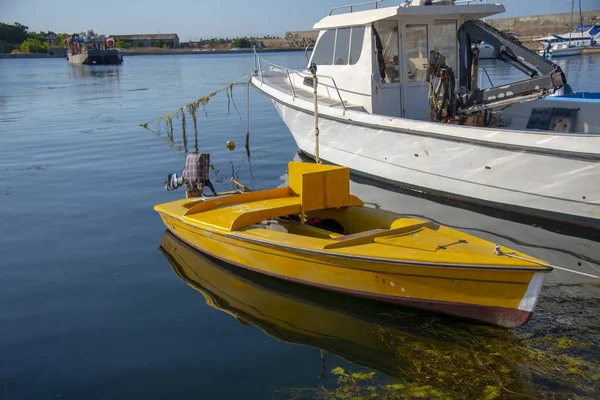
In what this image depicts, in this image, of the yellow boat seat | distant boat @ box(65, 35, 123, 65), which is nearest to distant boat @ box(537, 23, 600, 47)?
distant boat @ box(65, 35, 123, 65)

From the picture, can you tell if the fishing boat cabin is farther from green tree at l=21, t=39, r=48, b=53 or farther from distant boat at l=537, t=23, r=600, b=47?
green tree at l=21, t=39, r=48, b=53

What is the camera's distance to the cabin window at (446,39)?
1116 centimetres

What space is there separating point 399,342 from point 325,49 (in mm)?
8218

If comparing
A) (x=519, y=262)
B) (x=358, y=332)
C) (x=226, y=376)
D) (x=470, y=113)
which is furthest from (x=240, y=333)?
(x=470, y=113)

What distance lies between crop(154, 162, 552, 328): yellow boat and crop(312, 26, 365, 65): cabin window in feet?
14.7

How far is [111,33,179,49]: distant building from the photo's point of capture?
126 meters

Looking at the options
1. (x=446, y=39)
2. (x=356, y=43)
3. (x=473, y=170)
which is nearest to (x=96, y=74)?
(x=356, y=43)

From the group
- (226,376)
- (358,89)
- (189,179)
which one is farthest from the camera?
(358,89)

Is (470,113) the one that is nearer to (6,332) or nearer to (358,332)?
(358,332)

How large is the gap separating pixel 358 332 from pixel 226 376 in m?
1.44

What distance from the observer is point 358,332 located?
230 inches

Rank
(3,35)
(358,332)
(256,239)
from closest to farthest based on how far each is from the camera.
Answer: (358,332) < (256,239) < (3,35)

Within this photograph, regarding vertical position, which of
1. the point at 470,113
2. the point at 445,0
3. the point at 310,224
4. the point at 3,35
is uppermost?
the point at 3,35

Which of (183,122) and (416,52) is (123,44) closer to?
(183,122)
